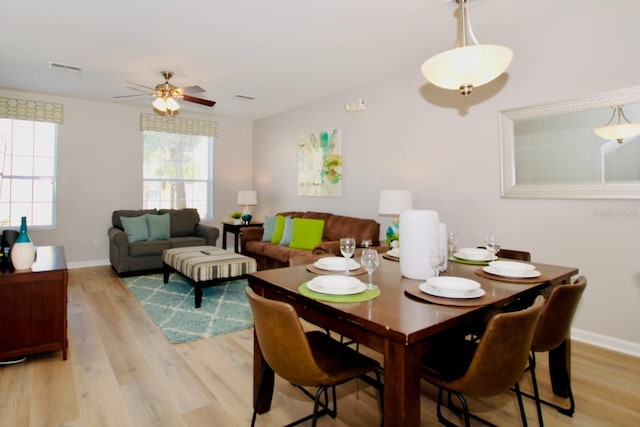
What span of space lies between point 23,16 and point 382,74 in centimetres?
339

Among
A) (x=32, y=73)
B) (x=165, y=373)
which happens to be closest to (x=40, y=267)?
(x=165, y=373)

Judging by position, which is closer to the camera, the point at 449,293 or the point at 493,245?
the point at 449,293

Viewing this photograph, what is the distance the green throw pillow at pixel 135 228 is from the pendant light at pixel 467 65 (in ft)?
14.6

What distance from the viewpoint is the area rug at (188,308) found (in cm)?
307

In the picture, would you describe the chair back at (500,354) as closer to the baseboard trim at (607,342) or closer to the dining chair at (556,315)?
the dining chair at (556,315)

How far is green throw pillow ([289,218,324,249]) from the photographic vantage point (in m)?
4.73

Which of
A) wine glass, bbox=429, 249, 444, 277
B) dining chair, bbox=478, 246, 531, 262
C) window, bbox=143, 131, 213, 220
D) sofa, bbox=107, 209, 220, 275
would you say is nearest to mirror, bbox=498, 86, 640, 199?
dining chair, bbox=478, 246, 531, 262

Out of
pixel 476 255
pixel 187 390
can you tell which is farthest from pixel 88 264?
pixel 476 255

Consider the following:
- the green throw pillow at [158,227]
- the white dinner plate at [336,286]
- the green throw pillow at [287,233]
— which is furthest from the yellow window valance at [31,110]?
the white dinner plate at [336,286]

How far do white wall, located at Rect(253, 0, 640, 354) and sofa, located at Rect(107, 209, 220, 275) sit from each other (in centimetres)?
248

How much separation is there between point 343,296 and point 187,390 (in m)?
1.32

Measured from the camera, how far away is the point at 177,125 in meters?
6.21

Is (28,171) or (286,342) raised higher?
(28,171)

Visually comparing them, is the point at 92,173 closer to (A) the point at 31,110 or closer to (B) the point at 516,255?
(A) the point at 31,110
